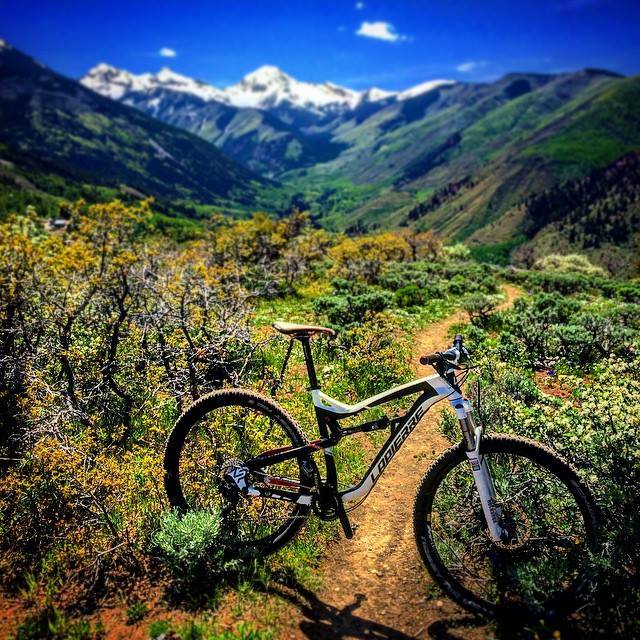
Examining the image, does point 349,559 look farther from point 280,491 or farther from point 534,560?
point 534,560

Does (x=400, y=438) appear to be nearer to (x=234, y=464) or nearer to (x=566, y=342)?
(x=234, y=464)

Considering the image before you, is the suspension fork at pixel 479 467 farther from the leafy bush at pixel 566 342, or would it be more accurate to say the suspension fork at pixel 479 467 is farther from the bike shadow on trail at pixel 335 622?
the leafy bush at pixel 566 342

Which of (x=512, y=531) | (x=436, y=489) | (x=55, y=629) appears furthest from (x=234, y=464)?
(x=512, y=531)

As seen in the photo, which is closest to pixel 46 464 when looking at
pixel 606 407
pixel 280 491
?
pixel 280 491

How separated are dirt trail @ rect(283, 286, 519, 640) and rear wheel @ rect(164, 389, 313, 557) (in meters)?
0.83

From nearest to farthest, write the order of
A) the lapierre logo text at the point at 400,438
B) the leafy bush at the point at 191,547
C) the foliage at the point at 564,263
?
1. the lapierre logo text at the point at 400,438
2. the leafy bush at the point at 191,547
3. the foliage at the point at 564,263

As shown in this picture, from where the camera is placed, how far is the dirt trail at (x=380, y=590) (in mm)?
4449

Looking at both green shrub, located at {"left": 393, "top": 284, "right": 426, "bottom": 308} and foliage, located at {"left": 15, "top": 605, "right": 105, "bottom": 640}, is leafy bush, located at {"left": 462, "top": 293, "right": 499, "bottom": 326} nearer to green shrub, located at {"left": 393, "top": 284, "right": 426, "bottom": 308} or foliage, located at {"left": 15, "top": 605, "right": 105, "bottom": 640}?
green shrub, located at {"left": 393, "top": 284, "right": 426, "bottom": 308}

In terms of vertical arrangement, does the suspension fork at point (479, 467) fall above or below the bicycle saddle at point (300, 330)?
below

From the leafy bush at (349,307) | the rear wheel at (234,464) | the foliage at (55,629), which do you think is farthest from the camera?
the leafy bush at (349,307)

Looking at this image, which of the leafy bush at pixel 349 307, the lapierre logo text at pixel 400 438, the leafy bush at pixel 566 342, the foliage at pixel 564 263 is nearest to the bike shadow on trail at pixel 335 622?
the lapierre logo text at pixel 400 438

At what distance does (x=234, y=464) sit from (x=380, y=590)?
2.28 m

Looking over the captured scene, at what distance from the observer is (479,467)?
4.42 meters

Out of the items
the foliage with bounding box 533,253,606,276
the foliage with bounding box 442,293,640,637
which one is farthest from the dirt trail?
the foliage with bounding box 533,253,606,276
